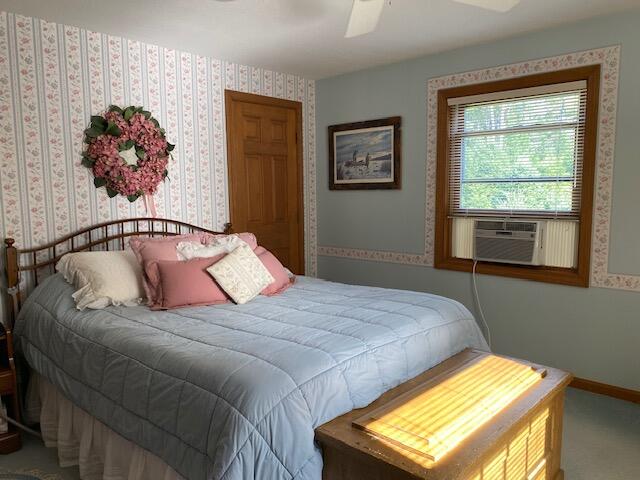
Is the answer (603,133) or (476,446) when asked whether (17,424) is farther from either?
(603,133)

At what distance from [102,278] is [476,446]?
2133 mm

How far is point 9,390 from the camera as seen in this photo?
2594mm

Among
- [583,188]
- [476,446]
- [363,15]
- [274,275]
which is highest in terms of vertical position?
[363,15]

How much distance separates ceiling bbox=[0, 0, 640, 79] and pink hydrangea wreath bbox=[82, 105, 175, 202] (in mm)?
569

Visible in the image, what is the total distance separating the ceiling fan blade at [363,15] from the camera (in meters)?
2.28

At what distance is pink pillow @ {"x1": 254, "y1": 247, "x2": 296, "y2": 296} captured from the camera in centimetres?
306

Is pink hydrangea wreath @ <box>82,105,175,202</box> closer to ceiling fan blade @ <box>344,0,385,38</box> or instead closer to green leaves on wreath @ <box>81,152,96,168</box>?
green leaves on wreath @ <box>81,152,96,168</box>

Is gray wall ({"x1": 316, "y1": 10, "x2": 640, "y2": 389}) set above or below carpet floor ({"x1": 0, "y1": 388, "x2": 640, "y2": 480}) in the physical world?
above

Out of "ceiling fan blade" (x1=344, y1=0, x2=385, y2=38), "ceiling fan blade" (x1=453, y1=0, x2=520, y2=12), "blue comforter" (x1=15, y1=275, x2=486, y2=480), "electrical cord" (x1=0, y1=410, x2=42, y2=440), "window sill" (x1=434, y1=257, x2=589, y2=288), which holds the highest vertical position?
"ceiling fan blade" (x1=453, y1=0, x2=520, y2=12)

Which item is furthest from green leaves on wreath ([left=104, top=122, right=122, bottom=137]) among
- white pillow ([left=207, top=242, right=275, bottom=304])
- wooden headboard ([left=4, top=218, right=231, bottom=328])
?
white pillow ([left=207, top=242, right=275, bottom=304])

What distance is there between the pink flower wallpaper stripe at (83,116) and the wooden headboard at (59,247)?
0.06 meters

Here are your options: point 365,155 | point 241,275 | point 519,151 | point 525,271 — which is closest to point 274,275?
point 241,275

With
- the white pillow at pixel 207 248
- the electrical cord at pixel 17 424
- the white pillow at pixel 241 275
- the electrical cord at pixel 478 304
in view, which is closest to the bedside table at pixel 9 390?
the electrical cord at pixel 17 424

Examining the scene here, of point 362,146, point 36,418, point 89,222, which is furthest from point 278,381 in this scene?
point 362,146
